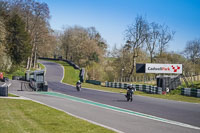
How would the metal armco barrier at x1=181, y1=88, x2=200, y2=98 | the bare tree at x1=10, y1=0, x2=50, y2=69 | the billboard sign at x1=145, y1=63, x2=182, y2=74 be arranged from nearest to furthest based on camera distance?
the metal armco barrier at x1=181, y1=88, x2=200, y2=98 → the billboard sign at x1=145, y1=63, x2=182, y2=74 → the bare tree at x1=10, y1=0, x2=50, y2=69

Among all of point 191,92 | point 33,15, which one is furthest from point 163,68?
point 33,15

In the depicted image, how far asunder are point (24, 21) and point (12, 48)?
24.4 ft

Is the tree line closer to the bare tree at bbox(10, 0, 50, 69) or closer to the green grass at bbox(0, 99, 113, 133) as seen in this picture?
the bare tree at bbox(10, 0, 50, 69)

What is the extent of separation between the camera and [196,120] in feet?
43.5

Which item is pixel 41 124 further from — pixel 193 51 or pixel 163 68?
pixel 193 51

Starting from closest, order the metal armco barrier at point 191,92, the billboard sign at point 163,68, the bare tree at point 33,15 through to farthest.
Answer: the metal armco barrier at point 191,92, the billboard sign at point 163,68, the bare tree at point 33,15

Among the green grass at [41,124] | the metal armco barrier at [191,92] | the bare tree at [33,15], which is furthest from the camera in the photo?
the bare tree at [33,15]

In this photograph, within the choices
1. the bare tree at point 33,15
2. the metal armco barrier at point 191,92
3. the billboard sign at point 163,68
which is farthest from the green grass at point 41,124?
the bare tree at point 33,15

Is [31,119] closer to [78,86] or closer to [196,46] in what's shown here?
[78,86]

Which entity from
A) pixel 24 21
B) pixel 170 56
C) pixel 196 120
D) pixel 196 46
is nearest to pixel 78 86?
pixel 196 120

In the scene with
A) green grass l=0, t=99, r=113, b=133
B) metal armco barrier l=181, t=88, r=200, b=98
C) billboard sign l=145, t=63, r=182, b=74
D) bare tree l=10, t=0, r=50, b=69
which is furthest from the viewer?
bare tree l=10, t=0, r=50, b=69

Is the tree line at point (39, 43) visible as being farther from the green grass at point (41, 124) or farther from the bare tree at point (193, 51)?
the green grass at point (41, 124)

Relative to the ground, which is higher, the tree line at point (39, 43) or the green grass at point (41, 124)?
the tree line at point (39, 43)

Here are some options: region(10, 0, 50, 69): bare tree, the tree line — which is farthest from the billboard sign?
region(10, 0, 50, 69): bare tree
